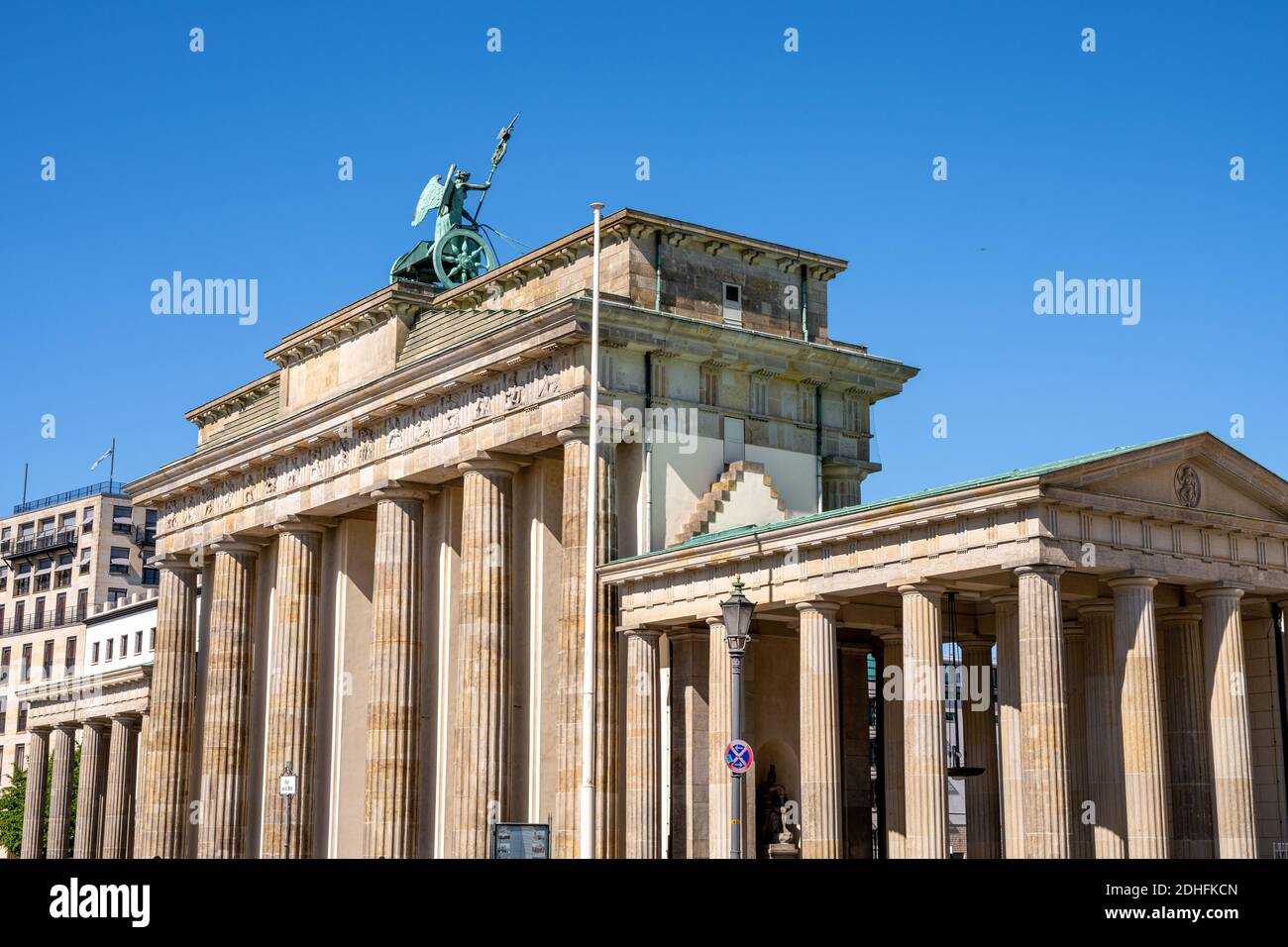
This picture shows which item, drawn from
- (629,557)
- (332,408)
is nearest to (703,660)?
(629,557)

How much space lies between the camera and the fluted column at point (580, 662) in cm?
3984

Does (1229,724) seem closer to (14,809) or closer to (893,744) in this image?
(893,744)

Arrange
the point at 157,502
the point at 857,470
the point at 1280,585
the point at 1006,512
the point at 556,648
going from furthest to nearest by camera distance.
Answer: the point at 157,502
the point at 857,470
the point at 556,648
the point at 1280,585
the point at 1006,512

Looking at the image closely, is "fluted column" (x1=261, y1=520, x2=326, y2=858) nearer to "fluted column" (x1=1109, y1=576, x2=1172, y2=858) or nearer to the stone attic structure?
the stone attic structure

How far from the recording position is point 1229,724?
3400cm

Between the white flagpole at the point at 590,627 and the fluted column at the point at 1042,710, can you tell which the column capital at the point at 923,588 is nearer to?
the fluted column at the point at 1042,710

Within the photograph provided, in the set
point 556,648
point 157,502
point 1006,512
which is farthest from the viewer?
point 157,502

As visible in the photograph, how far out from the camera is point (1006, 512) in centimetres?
3194

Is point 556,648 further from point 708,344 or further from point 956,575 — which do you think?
point 956,575

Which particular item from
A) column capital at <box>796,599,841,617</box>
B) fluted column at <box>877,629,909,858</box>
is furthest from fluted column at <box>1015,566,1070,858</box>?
fluted column at <box>877,629,909,858</box>

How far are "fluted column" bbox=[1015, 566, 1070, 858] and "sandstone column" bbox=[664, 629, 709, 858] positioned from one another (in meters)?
9.64
